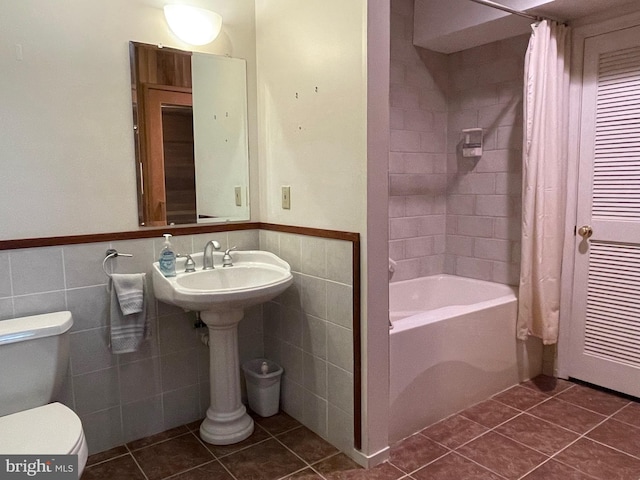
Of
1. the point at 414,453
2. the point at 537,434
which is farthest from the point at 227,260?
the point at 537,434

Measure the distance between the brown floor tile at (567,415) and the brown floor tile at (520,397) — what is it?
1.8 inches

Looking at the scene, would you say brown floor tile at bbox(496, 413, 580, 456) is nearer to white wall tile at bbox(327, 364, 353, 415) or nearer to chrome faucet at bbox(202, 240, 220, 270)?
white wall tile at bbox(327, 364, 353, 415)

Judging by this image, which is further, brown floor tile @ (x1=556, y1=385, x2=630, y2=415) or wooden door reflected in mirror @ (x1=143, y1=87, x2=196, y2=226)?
brown floor tile @ (x1=556, y1=385, x2=630, y2=415)

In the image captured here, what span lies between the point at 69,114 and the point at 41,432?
1.24 m

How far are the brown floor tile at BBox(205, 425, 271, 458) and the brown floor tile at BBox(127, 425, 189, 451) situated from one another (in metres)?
0.20

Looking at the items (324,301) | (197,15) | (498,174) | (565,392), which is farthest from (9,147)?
(565,392)

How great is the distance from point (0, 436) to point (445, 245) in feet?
9.15

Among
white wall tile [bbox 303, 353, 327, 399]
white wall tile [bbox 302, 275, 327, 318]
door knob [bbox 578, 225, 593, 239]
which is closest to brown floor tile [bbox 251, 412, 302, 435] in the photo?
white wall tile [bbox 303, 353, 327, 399]

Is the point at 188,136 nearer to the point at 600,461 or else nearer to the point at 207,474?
the point at 207,474

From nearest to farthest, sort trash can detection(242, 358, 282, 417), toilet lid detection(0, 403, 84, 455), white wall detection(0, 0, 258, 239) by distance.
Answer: toilet lid detection(0, 403, 84, 455) → white wall detection(0, 0, 258, 239) → trash can detection(242, 358, 282, 417)

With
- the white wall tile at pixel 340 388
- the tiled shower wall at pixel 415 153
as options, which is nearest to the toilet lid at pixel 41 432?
the white wall tile at pixel 340 388

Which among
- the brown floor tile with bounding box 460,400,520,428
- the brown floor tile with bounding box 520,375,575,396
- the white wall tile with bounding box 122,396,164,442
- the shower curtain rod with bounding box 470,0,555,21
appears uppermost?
the shower curtain rod with bounding box 470,0,555,21

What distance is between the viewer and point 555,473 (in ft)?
6.51

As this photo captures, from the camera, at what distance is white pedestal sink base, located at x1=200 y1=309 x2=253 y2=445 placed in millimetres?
2275
